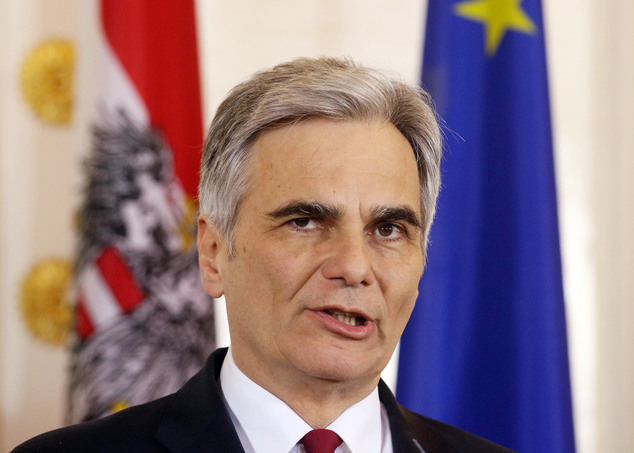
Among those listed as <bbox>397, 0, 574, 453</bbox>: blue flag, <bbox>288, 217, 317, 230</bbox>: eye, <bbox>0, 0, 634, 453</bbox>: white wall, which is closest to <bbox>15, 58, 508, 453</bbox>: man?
<bbox>288, 217, 317, 230</bbox>: eye

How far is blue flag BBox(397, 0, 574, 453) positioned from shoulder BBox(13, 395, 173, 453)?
4.64 ft

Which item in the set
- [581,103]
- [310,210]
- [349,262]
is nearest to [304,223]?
[310,210]

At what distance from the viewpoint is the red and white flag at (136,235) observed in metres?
3.00

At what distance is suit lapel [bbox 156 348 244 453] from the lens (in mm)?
1765

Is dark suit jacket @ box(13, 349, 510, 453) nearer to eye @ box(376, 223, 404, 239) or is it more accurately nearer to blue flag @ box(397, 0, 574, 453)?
eye @ box(376, 223, 404, 239)

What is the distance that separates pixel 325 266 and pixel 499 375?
1526 mm

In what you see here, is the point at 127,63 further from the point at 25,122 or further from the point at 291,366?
the point at 291,366

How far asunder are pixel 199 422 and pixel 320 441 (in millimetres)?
266

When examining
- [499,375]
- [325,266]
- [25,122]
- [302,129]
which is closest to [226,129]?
[302,129]

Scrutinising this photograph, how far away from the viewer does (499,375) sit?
306 cm

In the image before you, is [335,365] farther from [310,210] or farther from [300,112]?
[300,112]

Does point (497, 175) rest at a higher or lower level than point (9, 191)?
higher

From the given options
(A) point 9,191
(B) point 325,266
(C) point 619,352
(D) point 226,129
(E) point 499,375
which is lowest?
(C) point 619,352

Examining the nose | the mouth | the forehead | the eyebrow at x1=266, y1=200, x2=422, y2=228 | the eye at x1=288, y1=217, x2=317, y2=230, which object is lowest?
the mouth
